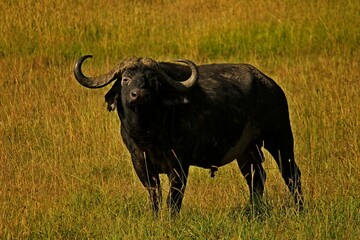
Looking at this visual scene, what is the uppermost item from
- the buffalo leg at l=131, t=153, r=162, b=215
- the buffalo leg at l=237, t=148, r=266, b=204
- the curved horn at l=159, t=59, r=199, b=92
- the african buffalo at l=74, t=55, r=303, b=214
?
the curved horn at l=159, t=59, r=199, b=92

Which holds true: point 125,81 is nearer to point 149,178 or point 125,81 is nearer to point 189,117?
point 189,117

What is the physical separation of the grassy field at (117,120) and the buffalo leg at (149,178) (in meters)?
0.11

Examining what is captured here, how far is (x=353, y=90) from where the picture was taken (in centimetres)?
1177

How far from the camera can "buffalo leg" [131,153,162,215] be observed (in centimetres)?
751

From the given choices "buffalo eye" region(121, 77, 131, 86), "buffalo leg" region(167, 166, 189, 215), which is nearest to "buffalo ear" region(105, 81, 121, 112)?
"buffalo eye" region(121, 77, 131, 86)

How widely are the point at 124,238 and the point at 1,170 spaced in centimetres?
294

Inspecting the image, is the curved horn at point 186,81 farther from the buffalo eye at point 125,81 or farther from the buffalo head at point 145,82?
the buffalo eye at point 125,81

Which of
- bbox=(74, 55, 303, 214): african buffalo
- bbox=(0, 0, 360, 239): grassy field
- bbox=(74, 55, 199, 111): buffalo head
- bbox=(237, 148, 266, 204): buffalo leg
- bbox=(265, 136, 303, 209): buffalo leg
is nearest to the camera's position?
bbox=(0, 0, 360, 239): grassy field

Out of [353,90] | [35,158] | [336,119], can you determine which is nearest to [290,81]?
[353,90]

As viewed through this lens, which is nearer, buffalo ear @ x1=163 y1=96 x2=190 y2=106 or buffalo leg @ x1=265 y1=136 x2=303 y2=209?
buffalo ear @ x1=163 y1=96 x2=190 y2=106

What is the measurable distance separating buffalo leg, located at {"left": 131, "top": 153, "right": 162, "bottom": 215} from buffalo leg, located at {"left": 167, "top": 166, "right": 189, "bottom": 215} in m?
0.13

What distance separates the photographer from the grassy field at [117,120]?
23.1 ft

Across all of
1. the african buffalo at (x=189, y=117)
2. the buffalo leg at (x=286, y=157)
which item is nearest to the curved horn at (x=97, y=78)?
the african buffalo at (x=189, y=117)

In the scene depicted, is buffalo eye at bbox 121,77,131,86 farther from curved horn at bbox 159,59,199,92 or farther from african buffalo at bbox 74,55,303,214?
curved horn at bbox 159,59,199,92
